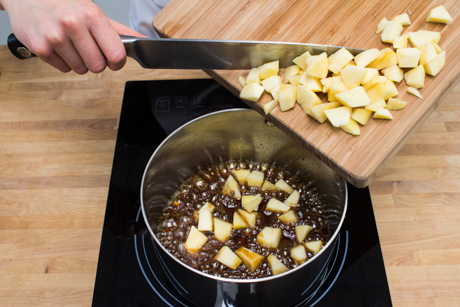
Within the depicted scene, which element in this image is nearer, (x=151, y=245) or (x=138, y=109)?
(x=151, y=245)

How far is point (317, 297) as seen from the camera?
31.1 inches

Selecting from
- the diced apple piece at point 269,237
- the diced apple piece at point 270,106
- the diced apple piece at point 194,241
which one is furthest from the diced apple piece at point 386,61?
the diced apple piece at point 194,241

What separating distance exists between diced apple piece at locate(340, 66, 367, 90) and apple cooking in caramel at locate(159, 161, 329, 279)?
339 mm

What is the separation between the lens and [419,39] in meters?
0.74

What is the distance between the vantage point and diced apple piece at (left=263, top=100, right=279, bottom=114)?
74 centimetres

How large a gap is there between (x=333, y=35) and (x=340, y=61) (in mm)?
127

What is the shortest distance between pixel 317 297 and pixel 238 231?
23 cm

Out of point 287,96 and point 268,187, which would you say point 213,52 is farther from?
point 268,187

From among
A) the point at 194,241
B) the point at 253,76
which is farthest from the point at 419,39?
the point at 194,241

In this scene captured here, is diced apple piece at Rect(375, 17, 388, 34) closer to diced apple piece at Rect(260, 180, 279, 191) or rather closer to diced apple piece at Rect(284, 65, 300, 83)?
diced apple piece at Rect(284, 65, 300, 83)

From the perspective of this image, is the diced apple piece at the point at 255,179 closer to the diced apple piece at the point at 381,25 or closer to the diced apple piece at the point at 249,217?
the diced apple piece at the point at 249,217

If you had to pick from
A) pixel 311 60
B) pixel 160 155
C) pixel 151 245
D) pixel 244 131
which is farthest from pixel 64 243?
pixel 311 60

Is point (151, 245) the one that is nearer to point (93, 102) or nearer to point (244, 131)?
point (244, 131)

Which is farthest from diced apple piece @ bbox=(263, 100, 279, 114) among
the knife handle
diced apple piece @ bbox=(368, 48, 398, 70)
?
the knife handle
